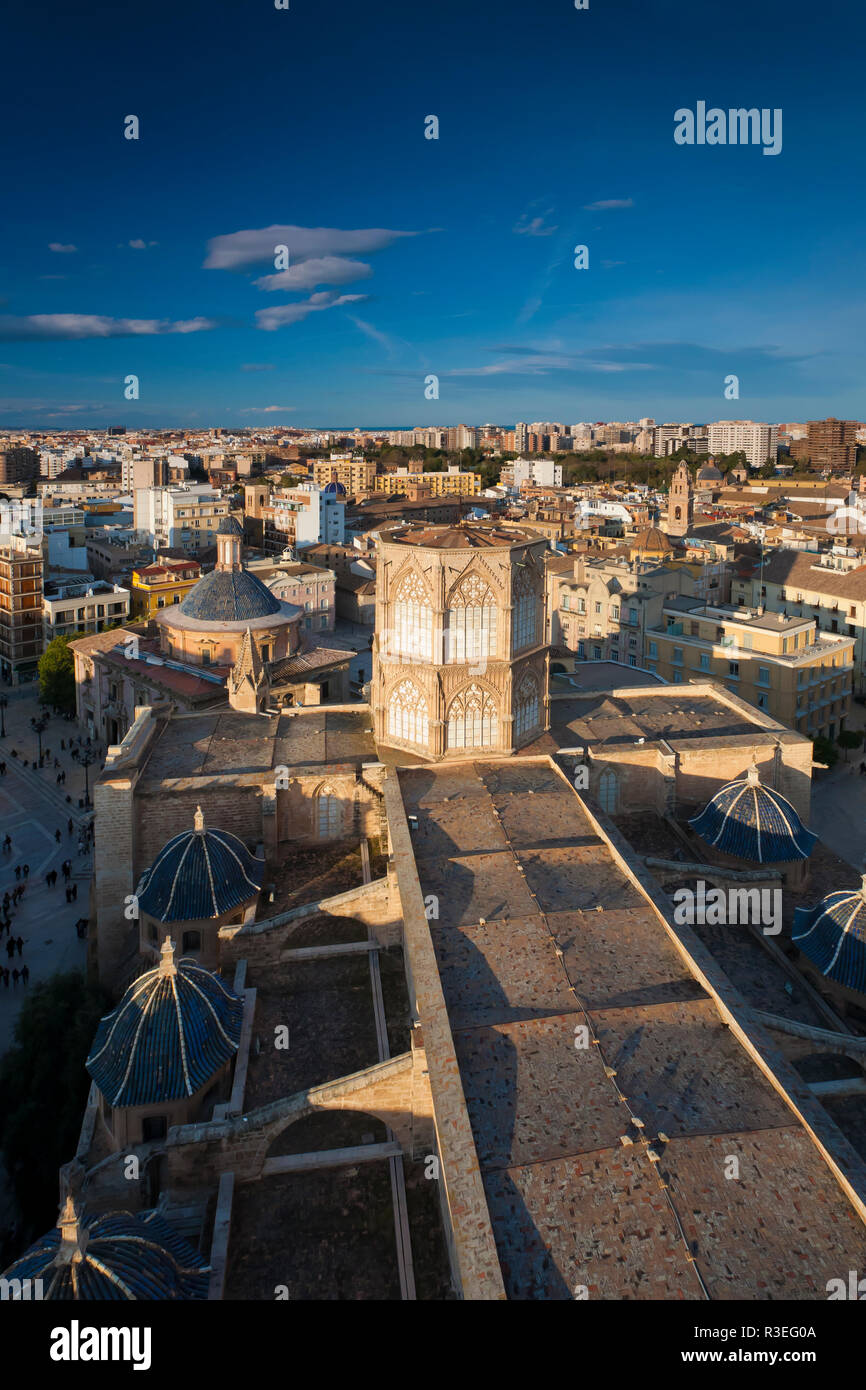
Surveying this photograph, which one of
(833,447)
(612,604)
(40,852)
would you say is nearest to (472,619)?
(40,852)

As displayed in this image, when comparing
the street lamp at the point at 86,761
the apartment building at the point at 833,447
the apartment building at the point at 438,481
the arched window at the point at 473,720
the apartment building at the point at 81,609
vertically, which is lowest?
the street lamp at the point at 86,761

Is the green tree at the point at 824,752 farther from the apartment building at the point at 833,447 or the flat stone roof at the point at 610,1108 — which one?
the apartment building at the point at 833,447

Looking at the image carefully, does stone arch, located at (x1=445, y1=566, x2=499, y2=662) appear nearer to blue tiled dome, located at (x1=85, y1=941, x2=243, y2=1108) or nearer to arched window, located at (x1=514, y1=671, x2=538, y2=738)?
arched window, located at (x1=514, y1=671, x2=538, y2=738)

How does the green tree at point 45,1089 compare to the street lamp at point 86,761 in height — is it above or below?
below

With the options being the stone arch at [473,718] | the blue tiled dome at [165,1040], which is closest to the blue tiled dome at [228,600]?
the stone arch at [473,718]

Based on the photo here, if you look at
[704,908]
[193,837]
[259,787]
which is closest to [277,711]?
[259,787]

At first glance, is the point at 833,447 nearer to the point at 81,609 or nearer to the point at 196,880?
the point at 81,609

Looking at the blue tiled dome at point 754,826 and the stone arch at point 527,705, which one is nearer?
the blue tiled dome at point 754,826
